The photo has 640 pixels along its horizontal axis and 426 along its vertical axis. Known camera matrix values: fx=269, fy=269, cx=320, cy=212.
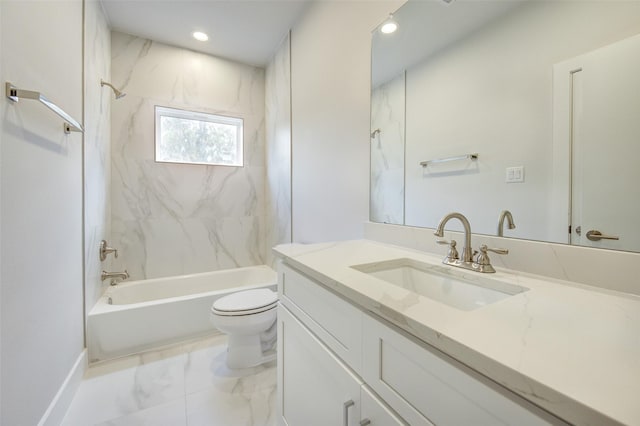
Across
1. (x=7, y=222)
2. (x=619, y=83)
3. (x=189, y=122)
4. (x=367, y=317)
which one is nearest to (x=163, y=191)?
(x=189, y=122)

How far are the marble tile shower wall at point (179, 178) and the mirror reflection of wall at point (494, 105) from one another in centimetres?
211

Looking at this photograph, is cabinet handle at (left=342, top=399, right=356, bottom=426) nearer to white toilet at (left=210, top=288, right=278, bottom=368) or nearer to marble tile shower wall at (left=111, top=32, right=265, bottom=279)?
white toilet at (left=210, top=288, right=278, bottom=368)

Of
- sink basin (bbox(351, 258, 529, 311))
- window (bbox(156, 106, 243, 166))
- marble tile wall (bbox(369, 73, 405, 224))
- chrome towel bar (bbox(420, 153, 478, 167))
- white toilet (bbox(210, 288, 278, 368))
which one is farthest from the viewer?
window (bbox(156, 106, 243, 166))

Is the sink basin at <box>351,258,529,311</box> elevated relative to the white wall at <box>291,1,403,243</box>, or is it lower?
lower

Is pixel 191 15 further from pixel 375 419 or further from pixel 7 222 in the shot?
pixel 375 419

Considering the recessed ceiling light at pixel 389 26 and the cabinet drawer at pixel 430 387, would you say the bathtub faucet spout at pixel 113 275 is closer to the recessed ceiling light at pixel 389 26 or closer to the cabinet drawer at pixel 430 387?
the cabinet drawer at pixel 430 387

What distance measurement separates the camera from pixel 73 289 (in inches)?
62.9

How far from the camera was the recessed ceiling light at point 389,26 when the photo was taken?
136 centimetres

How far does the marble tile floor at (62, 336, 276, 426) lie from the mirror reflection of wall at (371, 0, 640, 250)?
1.33 metres

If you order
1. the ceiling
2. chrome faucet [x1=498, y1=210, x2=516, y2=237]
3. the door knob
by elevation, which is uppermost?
the ceiling

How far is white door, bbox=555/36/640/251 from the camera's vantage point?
2.23ft

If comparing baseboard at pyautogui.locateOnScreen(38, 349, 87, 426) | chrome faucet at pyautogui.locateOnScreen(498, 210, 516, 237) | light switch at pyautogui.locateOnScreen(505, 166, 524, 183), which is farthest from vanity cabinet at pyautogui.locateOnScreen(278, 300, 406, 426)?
baseboard at pyautogui.locateOnScreen(38, 349, 87, 426)

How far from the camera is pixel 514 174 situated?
0.92 metres

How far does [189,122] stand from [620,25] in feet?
10.1
